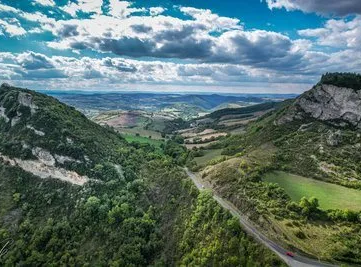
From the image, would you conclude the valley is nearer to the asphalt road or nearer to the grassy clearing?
the asphalt road

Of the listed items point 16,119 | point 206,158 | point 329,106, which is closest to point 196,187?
point 206,158

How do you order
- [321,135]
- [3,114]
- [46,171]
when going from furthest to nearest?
1. [3,114]
2. [321,135]
3. [46,171]

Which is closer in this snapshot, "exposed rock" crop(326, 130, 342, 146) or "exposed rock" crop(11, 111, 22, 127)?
"exposed rock" crop(326, 130, 342, 146)

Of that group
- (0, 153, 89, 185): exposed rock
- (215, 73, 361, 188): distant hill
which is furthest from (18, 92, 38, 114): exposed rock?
(215, 73, 361, 188): distant hill

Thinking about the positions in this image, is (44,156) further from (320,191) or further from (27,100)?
(320,191)

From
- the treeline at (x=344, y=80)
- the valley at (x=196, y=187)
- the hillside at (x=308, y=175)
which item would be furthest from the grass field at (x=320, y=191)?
the treeline at (x=344, y=80)

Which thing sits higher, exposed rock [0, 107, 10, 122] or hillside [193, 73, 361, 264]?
exposed rock [0, 107, 10, 122]

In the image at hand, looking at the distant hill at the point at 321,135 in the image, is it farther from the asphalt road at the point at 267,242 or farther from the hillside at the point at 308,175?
the asphalt road at the point at 267,242

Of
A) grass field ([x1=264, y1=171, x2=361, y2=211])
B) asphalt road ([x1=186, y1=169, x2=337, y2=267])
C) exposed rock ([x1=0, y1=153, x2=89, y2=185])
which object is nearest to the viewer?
asphalt road ([x1=186, y1=169, x2=337, y2=267])
